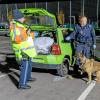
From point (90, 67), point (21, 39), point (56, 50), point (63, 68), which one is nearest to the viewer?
point (21, 39)

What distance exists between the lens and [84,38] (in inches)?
466

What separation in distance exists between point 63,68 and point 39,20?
2967 millimetres

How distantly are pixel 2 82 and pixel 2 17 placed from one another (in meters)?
41.6

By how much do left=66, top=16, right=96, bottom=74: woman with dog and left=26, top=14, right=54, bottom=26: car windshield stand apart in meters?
2.07

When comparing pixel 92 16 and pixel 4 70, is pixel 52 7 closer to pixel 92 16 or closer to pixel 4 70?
pixel 92 16

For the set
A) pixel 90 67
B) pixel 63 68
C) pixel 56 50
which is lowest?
pixel 63 68

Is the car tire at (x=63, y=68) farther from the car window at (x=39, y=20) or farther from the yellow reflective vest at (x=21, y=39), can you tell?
the yellow reflective vest at (x=21, y=39)

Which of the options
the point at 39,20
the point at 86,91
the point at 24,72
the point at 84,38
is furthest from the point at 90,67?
the point at 39,20

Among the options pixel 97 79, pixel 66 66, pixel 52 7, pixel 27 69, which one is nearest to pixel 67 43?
pixel 66 66

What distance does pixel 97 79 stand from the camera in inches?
433

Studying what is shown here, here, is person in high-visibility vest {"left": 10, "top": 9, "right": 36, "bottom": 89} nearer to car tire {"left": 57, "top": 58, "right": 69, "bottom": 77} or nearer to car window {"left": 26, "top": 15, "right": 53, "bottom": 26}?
car tire {"left": 57, "top": 58, "right": 69, "bottom": 77}

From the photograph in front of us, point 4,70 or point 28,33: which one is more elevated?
point 28,33

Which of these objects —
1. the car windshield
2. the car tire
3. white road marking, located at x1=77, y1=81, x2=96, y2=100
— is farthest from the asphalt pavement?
the car windshield

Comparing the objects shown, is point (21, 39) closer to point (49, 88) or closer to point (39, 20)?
point (49, 88)
